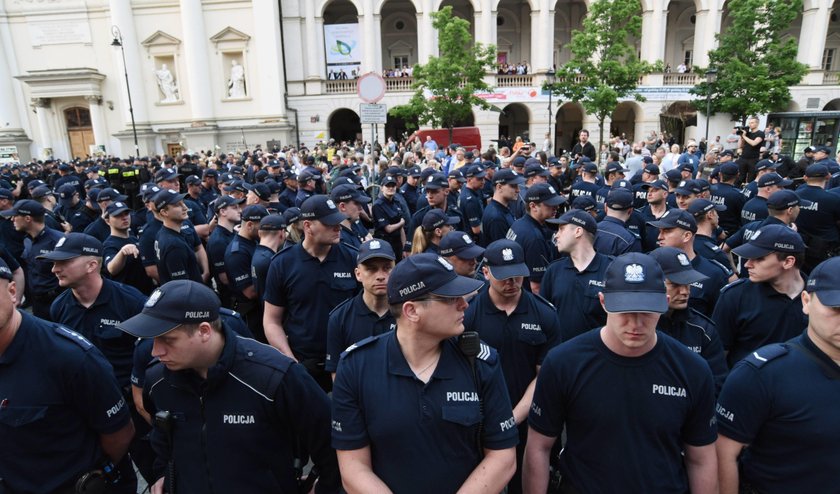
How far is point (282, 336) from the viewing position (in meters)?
4.29

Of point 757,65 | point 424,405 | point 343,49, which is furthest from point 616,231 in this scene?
point 343,49

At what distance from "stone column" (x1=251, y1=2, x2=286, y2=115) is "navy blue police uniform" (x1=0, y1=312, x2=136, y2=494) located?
3229 centimetres

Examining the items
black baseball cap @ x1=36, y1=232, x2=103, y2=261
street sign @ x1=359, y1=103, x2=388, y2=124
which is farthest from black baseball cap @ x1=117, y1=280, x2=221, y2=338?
street sign @ x1=359, y1=103, x2=388, y2=124

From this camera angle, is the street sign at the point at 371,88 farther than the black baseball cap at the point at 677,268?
Yes

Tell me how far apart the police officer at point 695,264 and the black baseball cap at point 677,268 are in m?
1.22

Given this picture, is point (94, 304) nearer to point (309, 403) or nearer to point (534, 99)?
point (309, 403)

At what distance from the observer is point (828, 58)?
3950 cm

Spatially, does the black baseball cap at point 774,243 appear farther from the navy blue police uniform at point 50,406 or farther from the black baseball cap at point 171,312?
the navy blue police uniform at point 50,406

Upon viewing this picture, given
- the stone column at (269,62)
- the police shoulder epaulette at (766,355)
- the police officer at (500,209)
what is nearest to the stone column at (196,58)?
the stone column at (269,62)

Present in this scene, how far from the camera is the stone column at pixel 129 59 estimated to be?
31.6 metres

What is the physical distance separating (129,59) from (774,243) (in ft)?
122

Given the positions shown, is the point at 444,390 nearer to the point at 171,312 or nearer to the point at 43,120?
the point at 171,312

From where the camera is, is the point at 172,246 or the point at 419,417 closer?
the point at 419,417

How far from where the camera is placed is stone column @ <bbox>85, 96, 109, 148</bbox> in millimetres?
33116
